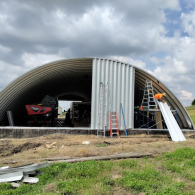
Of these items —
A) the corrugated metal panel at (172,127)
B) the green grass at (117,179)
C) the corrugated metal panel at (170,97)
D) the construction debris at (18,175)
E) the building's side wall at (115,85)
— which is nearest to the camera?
the green grass at (117,179)

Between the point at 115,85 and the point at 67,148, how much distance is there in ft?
17.3

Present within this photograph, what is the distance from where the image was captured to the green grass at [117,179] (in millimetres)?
4121

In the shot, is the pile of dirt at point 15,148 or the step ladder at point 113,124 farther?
the step ladder at point 113,124

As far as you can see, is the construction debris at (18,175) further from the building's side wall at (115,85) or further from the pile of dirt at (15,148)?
the building's side wall at (115,85)

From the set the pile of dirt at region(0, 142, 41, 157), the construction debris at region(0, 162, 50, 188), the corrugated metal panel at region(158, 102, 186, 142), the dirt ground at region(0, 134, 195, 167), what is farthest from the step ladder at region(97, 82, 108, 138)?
the construction debris at region(0, 162, 50, 188)

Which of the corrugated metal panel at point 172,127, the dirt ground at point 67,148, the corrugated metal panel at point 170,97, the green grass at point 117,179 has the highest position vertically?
the corrugated metal panel at point 170,97

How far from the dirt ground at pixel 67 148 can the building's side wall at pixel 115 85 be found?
59.0 inches

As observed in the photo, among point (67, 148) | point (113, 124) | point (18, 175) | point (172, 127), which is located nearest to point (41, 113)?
point (113, 124)

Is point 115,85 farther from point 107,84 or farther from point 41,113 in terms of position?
point 41,113

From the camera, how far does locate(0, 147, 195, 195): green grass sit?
4.12m

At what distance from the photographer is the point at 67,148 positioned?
26.8 ft

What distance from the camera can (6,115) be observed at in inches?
618

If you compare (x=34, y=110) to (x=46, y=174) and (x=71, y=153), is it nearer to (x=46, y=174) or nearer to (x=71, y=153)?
(x=71, y=153)

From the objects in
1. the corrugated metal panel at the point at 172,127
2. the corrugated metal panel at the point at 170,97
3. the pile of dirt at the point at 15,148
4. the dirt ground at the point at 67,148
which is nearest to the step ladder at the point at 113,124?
the dirt ground at the point at 67,148
